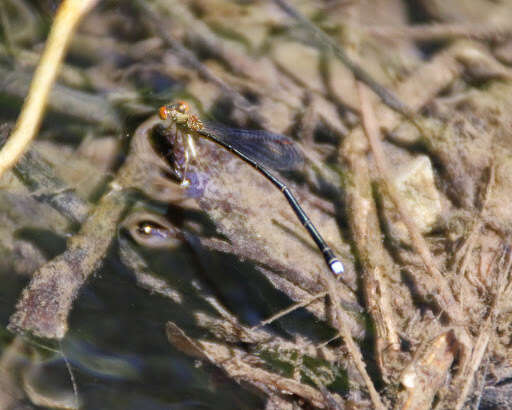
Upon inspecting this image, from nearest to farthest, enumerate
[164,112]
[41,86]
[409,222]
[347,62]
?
[409,222] < [41,86] < [164,112] < [347,62]

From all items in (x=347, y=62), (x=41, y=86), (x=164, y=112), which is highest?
(x=347, y=62)

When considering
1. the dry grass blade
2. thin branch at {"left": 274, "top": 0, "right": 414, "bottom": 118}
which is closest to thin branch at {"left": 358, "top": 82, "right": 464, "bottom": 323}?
thin branch at {"left": 274, "top": 0, "right": 414, "bottom": 118}

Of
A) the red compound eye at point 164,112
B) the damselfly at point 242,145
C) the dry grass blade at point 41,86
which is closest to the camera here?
the dry grass blade at point 41,86

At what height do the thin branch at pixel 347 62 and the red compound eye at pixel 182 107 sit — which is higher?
the thin branch at pixel 347 62

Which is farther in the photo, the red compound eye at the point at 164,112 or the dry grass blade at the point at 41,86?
the red compound eye at the point at 164,112

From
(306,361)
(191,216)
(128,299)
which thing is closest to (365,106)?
(191,216)

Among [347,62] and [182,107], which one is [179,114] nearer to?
[182,107]

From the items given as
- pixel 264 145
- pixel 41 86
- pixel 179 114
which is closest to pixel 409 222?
pixel 264 145

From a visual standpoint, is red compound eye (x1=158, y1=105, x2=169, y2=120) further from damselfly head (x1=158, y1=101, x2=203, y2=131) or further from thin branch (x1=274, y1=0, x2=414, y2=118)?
thin branch (x1=274, y1=0, x2=414, y2=118)

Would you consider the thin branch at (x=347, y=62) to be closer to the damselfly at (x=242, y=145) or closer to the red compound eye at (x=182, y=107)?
the damselfly at (x=242, y=145)

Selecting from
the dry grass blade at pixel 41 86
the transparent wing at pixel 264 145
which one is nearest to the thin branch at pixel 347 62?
the transparent wing at pixel 264 145
